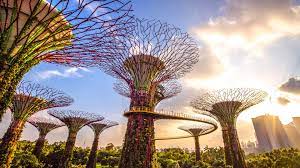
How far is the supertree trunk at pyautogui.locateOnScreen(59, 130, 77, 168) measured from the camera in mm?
24619

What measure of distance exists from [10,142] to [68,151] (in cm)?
904

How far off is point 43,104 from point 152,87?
11.6 meters

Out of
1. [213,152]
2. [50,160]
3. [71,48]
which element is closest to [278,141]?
[213,152]

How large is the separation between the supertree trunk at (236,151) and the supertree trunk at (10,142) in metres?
18.6

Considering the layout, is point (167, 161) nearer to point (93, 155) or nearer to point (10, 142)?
point (93, 155)

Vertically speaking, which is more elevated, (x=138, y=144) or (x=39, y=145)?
(x=39, y=145)

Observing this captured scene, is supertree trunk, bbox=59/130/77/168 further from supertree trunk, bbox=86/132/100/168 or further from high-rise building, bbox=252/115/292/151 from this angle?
high-rise building, bbox=252/115/292/151

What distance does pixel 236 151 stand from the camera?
20.8m

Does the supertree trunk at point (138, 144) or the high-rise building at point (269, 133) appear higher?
the high-rise building at point (269, 133)

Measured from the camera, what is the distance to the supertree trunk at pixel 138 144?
41.8ft

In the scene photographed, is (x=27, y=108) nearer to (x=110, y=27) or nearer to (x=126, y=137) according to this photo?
(x=126, y=137)

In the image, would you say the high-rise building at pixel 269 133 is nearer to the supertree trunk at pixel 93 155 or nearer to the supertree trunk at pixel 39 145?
the supertree trunk at pixel 93 155

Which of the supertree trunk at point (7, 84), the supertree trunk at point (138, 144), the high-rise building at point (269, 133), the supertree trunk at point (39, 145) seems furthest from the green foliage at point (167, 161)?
the high-rise building at point (269, 133)

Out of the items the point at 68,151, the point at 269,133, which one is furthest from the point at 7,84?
the point at 269,133
